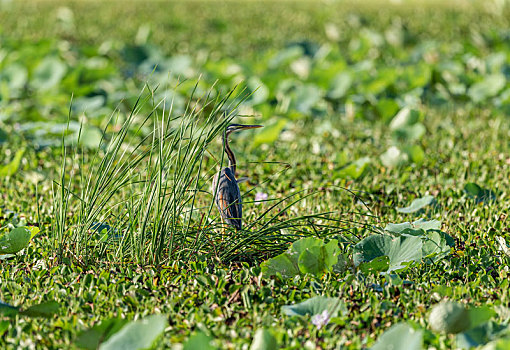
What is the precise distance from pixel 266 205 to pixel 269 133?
0.89 m

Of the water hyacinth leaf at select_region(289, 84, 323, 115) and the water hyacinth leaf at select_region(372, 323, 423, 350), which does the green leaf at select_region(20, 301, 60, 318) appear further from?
the water hyacinth leaf at select_region(289, 84, 323, 115)

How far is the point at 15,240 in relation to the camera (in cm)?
211

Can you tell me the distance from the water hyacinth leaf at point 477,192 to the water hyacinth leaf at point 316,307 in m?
1.21

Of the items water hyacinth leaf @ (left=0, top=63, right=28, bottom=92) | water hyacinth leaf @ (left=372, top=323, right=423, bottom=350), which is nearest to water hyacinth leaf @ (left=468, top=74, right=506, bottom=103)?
water hyacinth leaf @ (left=0, top=63, right=28, bottom=92)

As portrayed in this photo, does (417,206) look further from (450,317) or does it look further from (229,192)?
(450,317)

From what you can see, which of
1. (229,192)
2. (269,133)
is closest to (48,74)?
(269,133)

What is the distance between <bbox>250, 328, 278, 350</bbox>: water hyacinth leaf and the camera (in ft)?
5.09

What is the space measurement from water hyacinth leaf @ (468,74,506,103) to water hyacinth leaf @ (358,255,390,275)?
9.06 feet

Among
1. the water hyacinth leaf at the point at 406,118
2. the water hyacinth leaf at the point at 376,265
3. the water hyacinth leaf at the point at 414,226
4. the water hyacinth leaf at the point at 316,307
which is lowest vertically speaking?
the water hyacinth leaf at the point at 316,307

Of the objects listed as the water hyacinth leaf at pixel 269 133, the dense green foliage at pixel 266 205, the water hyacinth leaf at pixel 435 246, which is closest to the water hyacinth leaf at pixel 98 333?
the dense green foliage at pixel 266 205

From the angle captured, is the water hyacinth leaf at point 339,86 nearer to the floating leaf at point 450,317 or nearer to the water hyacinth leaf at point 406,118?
the water hyacinth leaf at point 406,118

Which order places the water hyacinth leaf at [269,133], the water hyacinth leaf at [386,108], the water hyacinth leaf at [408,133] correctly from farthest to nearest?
the water hyacinth leaf at [386,108], the water hyacinth leaf at [408,133], the water hyacinth leaf at [269,133]

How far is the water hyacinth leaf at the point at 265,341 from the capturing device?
5.09 feet

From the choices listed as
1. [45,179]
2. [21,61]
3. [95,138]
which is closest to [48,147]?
[95,138]
